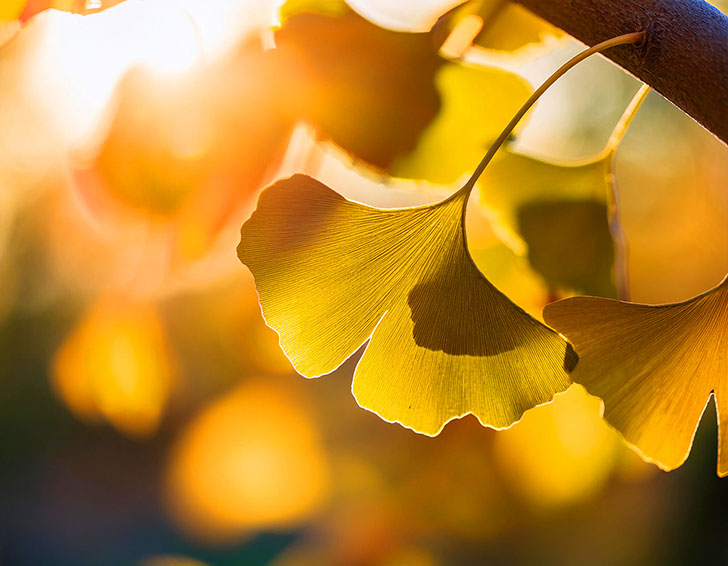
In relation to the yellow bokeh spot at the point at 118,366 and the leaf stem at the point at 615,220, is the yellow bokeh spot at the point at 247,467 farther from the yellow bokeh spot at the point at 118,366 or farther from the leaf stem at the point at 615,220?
the leaf stem at the point at 615,220

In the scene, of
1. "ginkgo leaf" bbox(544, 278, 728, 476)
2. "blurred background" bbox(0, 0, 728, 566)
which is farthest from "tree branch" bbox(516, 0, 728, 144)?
"blurred background" bbox(0, 0, 728, 566)

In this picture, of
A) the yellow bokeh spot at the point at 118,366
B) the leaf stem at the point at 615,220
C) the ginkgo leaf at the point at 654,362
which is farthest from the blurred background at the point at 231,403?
the ginkgo leaf at the point at 654,362

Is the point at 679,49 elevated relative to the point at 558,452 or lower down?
elevated

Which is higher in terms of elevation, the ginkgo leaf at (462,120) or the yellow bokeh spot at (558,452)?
the ginkgo leaf at (462,120)

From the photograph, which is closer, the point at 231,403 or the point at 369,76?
the point at 369,76

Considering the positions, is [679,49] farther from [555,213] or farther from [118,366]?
[118,366]

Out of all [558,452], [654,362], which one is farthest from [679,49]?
[558,452]
